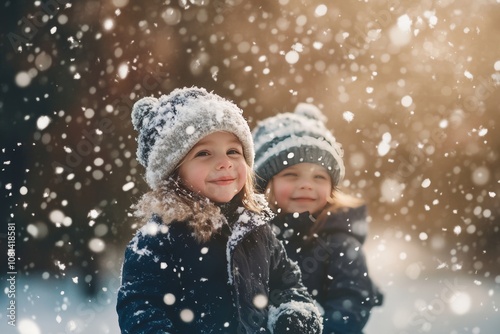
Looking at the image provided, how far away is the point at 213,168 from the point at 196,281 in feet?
0.84

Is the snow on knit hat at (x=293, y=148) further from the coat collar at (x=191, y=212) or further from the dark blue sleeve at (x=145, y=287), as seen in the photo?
the dark blue sleeve at (x=145, y=287)

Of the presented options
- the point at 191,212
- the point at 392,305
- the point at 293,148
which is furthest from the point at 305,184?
the point at 392,305

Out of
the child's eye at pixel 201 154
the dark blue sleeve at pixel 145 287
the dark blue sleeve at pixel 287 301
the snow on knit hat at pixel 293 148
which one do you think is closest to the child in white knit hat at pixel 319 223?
the snow on knit hat at pixel 293 148

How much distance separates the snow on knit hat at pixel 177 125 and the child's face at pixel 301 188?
43 cm

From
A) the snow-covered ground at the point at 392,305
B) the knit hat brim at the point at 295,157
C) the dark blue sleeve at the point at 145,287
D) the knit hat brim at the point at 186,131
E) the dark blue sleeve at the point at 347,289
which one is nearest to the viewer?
the dark blue sleeve at the point at 145,287

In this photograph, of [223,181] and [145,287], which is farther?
[223,181]

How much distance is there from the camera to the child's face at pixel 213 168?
1.08m

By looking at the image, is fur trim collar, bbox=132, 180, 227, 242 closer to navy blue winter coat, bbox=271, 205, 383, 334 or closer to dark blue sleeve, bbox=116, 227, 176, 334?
dark blue sleeve, bbox=116, 227, 176, 334

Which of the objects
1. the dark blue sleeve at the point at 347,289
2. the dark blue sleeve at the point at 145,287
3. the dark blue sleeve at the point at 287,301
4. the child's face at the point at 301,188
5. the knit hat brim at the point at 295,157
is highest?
the knit hat brim at the point at 295,157

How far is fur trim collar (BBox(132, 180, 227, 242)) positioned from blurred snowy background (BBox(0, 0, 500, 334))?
38.0 inches

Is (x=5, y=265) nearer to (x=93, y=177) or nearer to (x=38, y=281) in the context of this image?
(x=38, y=281)

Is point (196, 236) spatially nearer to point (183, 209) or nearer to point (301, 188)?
point (183, 209)

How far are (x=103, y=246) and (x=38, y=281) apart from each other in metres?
0.32

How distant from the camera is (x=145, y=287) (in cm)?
98
